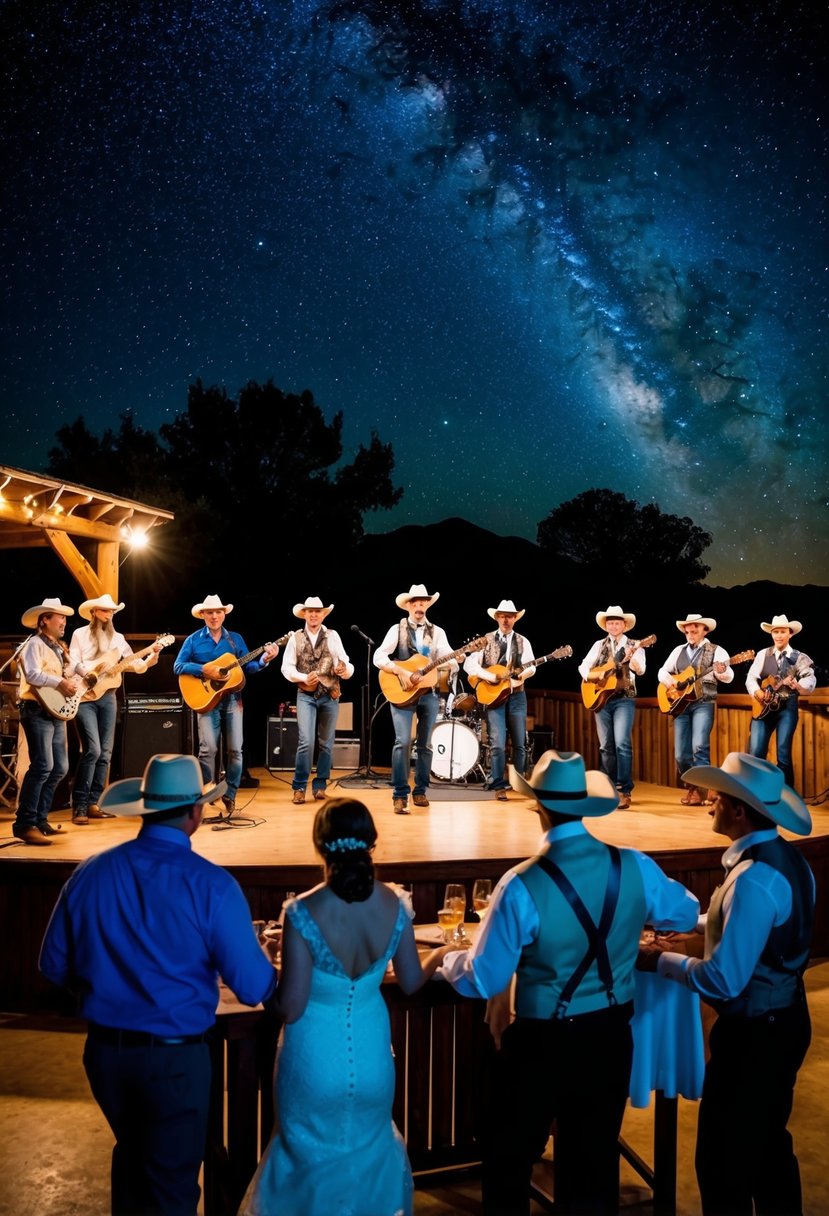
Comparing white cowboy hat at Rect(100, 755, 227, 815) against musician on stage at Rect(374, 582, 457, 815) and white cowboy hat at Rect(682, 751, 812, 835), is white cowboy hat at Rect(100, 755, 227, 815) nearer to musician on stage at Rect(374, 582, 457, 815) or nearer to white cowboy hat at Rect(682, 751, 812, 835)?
white cowboy hat at Rect(682, 751, 812, 835)

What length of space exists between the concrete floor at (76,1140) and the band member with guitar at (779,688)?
4151 mm

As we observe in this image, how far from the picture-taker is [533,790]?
9.70 ft

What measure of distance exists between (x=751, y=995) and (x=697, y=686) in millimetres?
6632

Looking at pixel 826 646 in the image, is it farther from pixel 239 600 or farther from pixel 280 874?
pixel 280 874

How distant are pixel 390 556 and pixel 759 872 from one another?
102 ft

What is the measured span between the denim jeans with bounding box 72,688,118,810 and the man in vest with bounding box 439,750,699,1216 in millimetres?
6005

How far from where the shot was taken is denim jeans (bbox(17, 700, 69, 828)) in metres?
6.97

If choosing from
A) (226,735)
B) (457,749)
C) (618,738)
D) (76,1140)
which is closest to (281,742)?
(457,749)

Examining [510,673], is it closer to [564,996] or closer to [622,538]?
[564,996]

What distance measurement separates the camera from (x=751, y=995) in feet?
9.36

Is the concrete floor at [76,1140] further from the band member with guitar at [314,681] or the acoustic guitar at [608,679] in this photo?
the acoustic guitar at [608,679]

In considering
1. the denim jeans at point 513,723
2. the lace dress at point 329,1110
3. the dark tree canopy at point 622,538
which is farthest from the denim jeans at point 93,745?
the dark tree canopy at point 622,538

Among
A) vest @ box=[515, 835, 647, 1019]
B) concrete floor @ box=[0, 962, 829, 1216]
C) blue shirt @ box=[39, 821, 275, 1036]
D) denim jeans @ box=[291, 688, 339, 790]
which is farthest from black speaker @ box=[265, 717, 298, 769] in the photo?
vest @ box=[515, 835, 647, 1019]

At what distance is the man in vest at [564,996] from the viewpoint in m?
2.69
